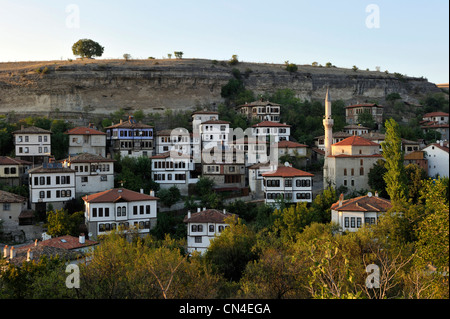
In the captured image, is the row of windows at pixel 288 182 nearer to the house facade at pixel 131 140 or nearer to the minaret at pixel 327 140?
the minaret at pixel 327 140

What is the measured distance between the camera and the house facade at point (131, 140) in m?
45.6

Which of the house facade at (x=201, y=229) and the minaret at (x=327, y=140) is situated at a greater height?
the minaret at (x=327, y=140)

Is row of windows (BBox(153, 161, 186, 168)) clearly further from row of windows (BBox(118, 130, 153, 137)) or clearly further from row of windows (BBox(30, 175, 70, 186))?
row of windows (BBox(30, 175, 70, 186))

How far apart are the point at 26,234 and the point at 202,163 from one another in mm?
15766

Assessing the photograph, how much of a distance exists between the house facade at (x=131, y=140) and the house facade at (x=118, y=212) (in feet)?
37.4

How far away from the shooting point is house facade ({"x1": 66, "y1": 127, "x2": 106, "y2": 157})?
45062 millimetres

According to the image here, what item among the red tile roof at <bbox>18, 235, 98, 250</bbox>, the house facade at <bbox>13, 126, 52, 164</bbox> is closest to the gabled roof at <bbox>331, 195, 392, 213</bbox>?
the red tile roof at <bbox>18, 235, 98, 250</bbox>

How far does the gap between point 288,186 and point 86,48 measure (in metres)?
53.3

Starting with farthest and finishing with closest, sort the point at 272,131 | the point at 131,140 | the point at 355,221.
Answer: the point at 272,131 < the point at 131,140 < the point at 355,221

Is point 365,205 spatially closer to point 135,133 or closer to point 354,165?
point 354,165

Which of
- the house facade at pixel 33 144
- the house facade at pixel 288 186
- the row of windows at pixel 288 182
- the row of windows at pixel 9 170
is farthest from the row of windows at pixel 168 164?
the row of windows at pixel 9 170

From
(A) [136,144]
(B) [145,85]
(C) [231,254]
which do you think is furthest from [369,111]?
(C) [231,254]

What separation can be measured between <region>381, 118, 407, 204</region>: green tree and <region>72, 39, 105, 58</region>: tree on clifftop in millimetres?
56373

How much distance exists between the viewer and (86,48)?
7894cm
